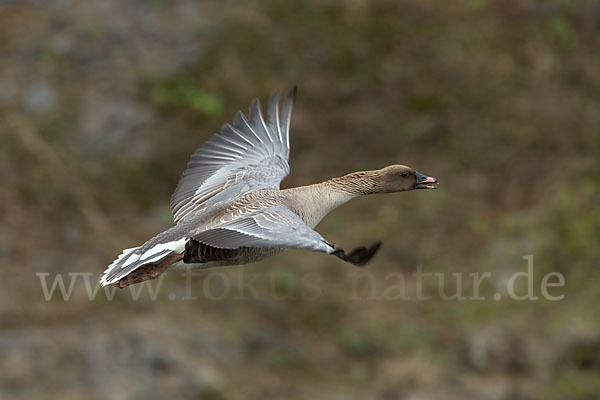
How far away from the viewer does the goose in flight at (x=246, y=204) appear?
718cm

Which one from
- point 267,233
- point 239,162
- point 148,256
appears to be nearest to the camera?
point 267,233

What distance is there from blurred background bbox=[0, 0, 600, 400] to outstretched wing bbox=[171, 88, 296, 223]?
3.89 metres

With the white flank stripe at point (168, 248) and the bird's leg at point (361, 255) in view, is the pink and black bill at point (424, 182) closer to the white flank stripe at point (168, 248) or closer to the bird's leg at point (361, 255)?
the white flank stripe at point (168, 248)

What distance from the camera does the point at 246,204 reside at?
27.0ft

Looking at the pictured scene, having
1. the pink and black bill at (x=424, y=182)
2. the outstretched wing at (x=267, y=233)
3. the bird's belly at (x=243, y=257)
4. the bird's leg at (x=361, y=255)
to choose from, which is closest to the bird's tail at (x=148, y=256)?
the bird's belly at (x=243, y=257)

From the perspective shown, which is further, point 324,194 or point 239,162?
point 239,162

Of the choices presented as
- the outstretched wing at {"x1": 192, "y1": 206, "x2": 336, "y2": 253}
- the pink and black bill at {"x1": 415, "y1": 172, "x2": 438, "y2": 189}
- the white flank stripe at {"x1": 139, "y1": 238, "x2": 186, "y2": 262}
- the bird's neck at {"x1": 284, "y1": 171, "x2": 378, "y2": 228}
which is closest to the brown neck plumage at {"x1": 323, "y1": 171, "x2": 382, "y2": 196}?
the bird's neck at {"x1": 284, "y1": 171, "x2": 378, "y2": 228}

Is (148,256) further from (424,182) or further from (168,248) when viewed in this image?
(424,182)

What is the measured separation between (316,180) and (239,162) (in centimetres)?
552

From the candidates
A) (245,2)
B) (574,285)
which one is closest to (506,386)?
(574,285)

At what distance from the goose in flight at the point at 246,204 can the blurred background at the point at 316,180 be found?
401cm

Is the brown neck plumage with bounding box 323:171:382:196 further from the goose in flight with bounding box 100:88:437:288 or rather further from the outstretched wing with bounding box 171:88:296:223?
the outstretched wing with bounding box 171:88:296:223

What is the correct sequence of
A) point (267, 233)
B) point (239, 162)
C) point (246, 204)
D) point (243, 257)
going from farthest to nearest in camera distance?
point (239, 162)
point (246, 204)
point (243, 257)
point (267, 233)

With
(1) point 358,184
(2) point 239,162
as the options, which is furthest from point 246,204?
(2) point 239,162
